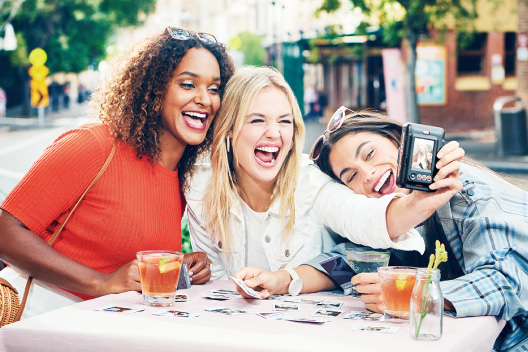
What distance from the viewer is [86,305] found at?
224 cm

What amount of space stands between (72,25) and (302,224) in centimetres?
3476

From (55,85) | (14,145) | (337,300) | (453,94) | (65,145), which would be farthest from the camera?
(55,85)

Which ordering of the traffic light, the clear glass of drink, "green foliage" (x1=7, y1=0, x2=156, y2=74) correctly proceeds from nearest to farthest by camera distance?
the clear glass of drink
the traffic light
"green foliage" (x1=7, y1=0, x2=156, y2=74)

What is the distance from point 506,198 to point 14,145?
20970 mm

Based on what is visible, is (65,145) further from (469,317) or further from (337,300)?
(469,317)

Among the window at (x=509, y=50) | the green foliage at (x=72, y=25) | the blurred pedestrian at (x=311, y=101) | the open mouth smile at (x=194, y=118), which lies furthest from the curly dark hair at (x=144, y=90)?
the blurred pedestrian at (x=311, y=101)

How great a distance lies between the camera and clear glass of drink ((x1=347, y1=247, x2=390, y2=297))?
250cm

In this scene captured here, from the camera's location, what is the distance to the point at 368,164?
278 cm

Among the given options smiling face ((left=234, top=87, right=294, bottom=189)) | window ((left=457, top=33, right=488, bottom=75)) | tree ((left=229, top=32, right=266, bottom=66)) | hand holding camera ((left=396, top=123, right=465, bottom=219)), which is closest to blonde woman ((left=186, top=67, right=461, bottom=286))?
smiling face ((left=234, top=87, right=294, bottom=189))

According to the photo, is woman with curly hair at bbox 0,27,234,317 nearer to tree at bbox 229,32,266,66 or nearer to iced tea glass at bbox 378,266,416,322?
iced tea glass at bbox 378,266,416,322

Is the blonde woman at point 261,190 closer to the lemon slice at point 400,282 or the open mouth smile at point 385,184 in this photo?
the open mouth smile at point 385,184

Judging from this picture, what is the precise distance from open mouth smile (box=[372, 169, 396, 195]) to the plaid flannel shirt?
0.28 metres

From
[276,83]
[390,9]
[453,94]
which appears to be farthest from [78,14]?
[276,83]

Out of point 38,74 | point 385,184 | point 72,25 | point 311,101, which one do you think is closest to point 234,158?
point 385,184
